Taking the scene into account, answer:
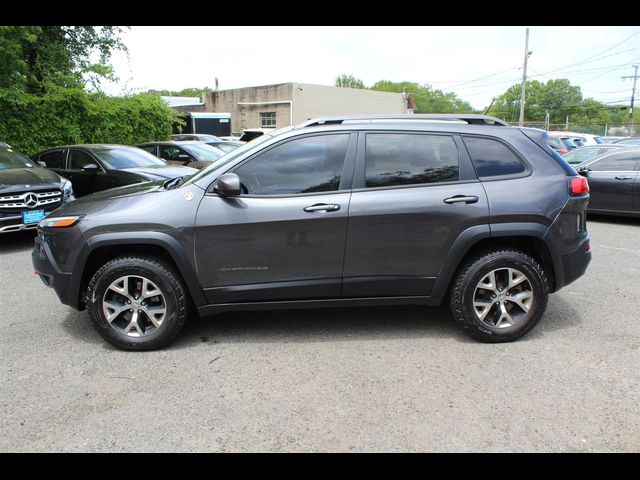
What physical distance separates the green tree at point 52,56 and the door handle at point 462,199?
41.1 feet

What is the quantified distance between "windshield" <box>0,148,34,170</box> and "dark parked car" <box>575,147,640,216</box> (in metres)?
A: 9.85

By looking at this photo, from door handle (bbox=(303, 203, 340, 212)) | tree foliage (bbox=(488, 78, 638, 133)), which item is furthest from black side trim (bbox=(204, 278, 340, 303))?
tree foliage (bbox=(488, 78, 638, 133))

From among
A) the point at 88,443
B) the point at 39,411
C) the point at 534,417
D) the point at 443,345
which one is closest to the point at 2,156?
the point at 39,411

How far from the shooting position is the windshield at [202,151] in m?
10.9

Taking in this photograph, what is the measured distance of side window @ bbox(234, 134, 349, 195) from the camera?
3717 millimetres

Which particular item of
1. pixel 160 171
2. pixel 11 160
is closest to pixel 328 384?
pixel 160 171

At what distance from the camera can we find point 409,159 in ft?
12.5

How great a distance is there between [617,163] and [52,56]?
16116 millimetres

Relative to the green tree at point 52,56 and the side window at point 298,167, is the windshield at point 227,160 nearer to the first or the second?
the side window at point 298,167

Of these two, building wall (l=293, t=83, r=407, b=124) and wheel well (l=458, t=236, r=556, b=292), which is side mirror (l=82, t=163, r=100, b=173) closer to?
wheel well (l=458, t=236, r=556, b=292)

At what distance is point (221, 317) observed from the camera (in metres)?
4.43

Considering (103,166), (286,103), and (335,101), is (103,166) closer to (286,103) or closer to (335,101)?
(286,103)

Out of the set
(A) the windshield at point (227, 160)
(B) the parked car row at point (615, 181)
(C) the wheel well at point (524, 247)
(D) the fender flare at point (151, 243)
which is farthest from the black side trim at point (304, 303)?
(B) the parked car row at point (615, 181)

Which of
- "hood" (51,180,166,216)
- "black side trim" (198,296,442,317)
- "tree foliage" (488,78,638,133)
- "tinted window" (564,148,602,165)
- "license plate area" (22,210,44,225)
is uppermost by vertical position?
"tree foliage" (488,78,638,133)
